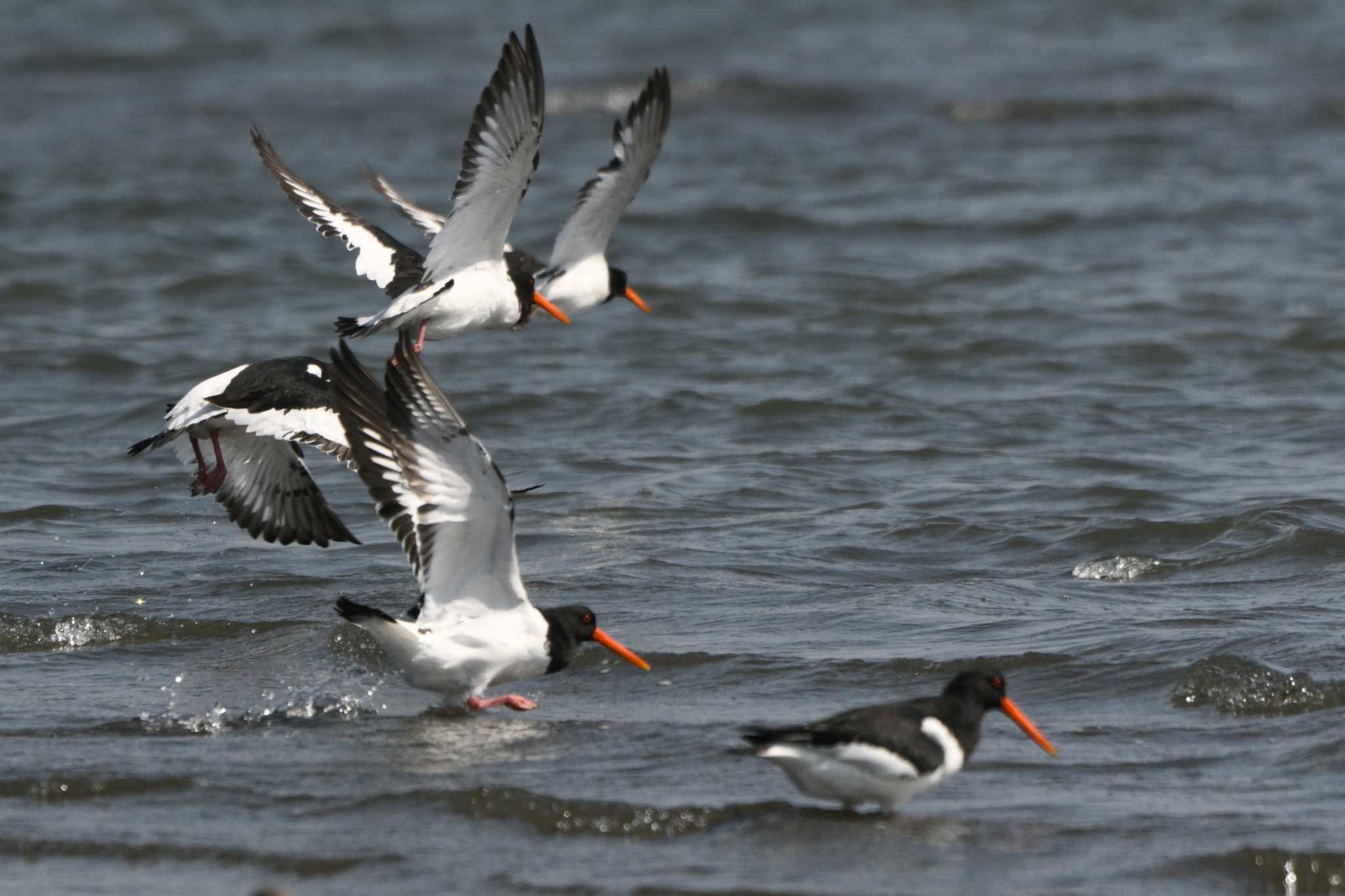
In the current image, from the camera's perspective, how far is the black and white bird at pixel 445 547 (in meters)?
6.49

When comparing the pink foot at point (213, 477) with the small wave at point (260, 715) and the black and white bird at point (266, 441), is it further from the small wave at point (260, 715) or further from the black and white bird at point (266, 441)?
the small wave at point (260, 715)

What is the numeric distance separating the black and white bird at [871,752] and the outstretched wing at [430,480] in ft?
4.85

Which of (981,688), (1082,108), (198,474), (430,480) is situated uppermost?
(1082,108)

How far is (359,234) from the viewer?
1131 centimetres

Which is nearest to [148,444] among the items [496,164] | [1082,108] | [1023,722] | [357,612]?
[496,164]

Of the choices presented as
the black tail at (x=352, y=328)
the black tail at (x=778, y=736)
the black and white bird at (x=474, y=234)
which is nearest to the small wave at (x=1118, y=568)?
the black and white bird at (x=474, y=234)

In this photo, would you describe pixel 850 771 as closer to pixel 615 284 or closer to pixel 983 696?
pixel 983 696

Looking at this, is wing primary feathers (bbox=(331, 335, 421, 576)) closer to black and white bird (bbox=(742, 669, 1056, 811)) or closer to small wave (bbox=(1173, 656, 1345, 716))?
black and white bird (bbox=(742, 669, 1056, 811))

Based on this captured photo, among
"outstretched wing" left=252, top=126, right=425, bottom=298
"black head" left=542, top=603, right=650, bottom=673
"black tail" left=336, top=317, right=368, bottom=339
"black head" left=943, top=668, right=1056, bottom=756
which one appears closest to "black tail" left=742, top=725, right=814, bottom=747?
"black head" left=943, top=668, right=1056, bottom=756

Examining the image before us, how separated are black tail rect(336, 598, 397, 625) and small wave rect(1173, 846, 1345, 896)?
2.97 metres

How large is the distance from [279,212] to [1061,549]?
12.9 metres

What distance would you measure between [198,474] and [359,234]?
2.51 metres

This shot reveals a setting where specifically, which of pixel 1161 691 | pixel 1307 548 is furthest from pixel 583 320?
pixel 1161 691

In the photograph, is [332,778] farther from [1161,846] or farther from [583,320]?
[583,320]
